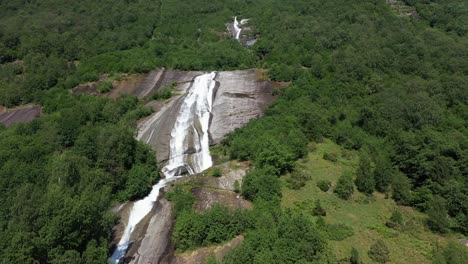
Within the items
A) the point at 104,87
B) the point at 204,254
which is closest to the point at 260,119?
the point at 204,254

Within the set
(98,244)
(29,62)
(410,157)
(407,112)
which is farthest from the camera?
(29,62)

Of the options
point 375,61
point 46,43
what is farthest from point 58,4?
point 375,61

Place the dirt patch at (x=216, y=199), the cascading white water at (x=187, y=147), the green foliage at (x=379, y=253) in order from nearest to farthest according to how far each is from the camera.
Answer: the green foliage at (x=379, y=253) < the dirt patch at (x=216, y=199) < the cascading white water at (x=187, y=147)

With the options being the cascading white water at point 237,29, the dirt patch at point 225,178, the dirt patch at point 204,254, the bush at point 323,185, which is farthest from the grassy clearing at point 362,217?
the cascading white water at point 237,29

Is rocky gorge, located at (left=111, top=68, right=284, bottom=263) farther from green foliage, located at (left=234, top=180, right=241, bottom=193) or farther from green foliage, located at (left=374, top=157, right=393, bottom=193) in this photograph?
green foliage, located at (left=374, top=157, right=393, bottom=193)

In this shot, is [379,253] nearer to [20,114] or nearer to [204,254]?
[204,254]

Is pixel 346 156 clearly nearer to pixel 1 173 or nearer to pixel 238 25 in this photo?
pixel 1 173

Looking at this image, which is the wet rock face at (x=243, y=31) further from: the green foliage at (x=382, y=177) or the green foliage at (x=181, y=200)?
the green foliage at (x=181, y=200)

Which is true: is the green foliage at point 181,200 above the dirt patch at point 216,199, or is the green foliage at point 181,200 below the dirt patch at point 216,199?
above
